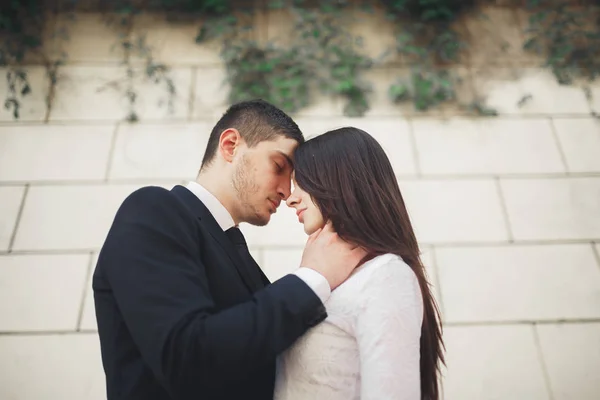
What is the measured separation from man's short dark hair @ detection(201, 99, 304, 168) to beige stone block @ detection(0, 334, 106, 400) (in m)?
1.41

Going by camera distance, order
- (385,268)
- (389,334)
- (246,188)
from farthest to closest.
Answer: (246,188) → (385,268) → (389,334)

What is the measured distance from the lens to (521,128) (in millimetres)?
3164

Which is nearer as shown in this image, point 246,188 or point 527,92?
point 246,188

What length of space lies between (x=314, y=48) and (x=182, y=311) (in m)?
2.67

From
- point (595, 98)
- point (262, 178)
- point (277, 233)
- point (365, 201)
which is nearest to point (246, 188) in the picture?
point (262, 178)

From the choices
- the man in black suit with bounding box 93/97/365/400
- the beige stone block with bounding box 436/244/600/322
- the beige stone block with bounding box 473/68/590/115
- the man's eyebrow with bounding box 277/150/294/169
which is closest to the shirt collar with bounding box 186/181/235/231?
the man in black suit with bounding box 93/97/365/400

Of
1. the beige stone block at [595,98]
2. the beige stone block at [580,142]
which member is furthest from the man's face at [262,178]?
the beige stone block at [595,98]

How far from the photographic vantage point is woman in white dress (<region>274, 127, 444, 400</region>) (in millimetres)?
1228

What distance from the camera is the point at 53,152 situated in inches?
119

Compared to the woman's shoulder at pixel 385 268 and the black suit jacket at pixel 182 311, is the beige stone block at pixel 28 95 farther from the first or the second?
the woman's shoulder at pixel 385 268

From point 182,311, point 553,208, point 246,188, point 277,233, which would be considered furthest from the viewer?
point 553,208

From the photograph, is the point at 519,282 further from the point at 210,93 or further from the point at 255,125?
the point at 210,93

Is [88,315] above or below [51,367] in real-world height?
above

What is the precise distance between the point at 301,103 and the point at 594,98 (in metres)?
1.95
